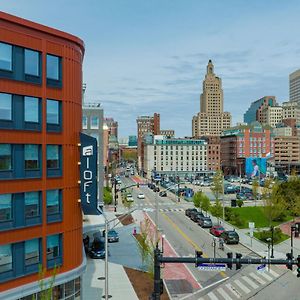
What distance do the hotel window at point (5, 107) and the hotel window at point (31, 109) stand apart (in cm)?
98

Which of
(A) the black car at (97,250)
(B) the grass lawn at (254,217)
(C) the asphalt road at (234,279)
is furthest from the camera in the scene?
(B) the grass lawn at (254,217)

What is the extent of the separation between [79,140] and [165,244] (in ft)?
91.6

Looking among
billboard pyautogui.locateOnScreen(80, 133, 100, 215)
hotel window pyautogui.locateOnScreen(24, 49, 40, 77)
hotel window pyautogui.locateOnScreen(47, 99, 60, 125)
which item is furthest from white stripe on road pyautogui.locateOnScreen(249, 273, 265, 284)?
hotel window pyautogui.locateOnScreen(24, 49, 40, 77)

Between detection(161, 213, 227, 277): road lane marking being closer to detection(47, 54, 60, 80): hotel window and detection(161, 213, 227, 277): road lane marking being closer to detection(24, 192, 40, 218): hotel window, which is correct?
detection(24, 192, 40, 218): hotel window

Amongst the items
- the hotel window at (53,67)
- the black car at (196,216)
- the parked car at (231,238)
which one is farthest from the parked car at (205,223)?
the hotel window at (53,67)

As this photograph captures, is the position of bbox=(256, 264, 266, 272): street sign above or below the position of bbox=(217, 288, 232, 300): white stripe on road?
above

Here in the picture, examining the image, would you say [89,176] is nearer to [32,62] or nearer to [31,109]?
[31,109]

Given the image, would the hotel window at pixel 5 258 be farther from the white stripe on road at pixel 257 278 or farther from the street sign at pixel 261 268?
the white stripe on road at pixel 257 278

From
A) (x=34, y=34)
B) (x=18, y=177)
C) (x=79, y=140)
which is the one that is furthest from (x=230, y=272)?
(x=34, y=34)

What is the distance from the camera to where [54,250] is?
2711 cm

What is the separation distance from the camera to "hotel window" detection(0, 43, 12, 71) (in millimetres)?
23891

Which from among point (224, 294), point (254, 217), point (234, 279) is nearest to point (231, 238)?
point (234, 279)

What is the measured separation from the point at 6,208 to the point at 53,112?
6.18 metres

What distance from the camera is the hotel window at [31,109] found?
2530 cm
